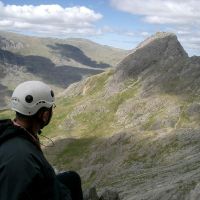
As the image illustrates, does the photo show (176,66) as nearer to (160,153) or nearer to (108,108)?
(108,108)

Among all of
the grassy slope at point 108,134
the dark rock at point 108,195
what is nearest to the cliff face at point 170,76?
the grassy slope at point 108,134

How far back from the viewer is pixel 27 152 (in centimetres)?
904

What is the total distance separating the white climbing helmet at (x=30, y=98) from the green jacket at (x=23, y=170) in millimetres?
519

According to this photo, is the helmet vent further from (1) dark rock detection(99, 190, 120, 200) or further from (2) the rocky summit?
(2) the rocky summit

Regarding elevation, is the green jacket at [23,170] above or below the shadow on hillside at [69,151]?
above

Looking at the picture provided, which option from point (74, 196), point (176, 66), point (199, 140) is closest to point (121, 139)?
point (199, 140)

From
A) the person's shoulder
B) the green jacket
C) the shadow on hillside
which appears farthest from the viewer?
the shadow on hillside

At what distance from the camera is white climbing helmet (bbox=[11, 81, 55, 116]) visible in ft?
33.2

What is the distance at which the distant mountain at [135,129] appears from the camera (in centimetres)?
10056

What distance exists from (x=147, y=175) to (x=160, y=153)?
83.4 feet

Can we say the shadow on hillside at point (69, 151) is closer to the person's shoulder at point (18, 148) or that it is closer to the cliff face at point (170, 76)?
the cliff face at point (170, 76)

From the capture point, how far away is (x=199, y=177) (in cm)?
5556

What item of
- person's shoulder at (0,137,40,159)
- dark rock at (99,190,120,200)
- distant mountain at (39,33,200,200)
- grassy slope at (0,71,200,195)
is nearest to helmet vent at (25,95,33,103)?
person's shoulder at (0,137,40,159)

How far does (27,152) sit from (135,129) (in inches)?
5224
